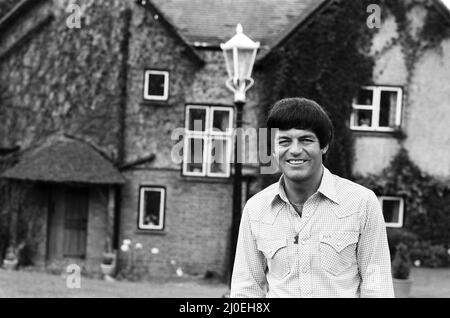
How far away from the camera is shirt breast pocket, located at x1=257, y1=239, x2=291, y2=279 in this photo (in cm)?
329

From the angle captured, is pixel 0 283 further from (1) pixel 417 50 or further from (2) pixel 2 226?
(1) pixel 417 50

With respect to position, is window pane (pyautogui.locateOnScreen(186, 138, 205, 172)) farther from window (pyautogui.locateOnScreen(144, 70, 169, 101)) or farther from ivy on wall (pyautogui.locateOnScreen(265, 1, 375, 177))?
ivy on wall (pyautogui.locateOnScreen(265, 1, 375, 177))

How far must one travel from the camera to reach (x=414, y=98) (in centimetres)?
1827

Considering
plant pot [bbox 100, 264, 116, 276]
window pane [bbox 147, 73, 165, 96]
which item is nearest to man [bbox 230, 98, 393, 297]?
plant pot [bbox 100, 264, 116, 276]

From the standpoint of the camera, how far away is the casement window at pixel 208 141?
17.9m

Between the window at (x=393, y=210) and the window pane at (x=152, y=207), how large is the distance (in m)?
5.19

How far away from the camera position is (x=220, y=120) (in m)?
18.1

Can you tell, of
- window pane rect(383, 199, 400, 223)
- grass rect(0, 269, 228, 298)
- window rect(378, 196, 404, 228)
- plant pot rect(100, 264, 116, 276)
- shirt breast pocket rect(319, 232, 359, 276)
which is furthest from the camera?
window pane rect(383, 199, 400, 223)

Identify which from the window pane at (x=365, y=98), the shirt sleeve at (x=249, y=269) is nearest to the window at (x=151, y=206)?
the window pane at (x=365, y=98)

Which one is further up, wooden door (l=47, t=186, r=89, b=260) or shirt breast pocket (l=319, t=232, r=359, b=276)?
shirt breast pocket (l=319, t=232, r=359, b=276)

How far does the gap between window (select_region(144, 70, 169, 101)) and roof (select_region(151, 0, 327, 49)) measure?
105cm

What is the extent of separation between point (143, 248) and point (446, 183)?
7183 mm

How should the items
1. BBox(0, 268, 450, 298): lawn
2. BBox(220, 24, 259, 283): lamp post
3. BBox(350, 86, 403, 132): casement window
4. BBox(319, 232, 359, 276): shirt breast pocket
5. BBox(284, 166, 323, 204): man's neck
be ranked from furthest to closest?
BBox(350, 86, 403, 132): casement window → BBox(0, 268, 450, 298): lawn → BBox(220, 24, 259, 283): lamp post → BBox(284, 166, 323, 204): man's neck → BBox(319, 232, 359, 276): shirt breast pocket
